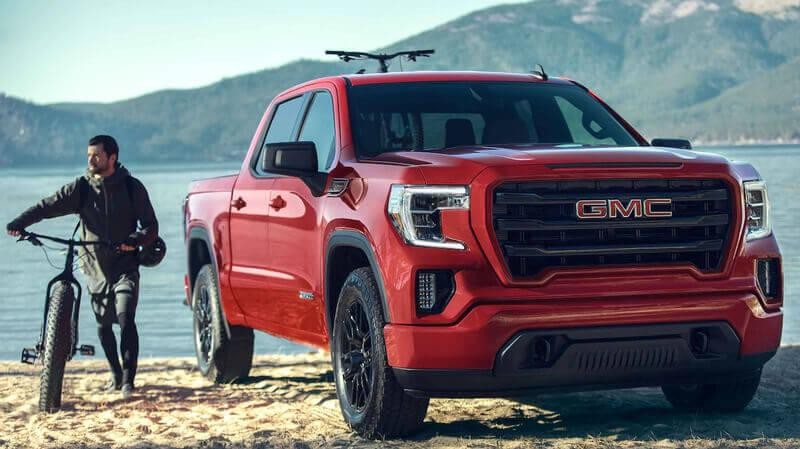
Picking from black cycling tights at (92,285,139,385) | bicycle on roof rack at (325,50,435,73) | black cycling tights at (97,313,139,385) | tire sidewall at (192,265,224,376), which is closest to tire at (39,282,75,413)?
black cycling tights at (92,285,139,385)

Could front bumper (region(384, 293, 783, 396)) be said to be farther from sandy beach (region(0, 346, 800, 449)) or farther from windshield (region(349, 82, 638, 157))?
windshield (region(349, 82, 638, 157))

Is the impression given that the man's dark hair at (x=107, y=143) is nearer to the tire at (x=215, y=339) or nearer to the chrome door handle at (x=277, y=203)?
the tire at (x=215, y=339)

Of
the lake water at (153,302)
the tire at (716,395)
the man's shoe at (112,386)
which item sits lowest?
the lake water at (153,302)

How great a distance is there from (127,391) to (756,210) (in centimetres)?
454

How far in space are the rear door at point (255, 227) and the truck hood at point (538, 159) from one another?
5.09 ft

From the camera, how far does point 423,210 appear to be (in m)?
5.56

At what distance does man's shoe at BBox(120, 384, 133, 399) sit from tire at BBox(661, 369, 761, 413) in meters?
3.59

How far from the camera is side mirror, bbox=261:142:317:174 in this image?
20.6 ft

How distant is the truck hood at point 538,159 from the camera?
5.54m

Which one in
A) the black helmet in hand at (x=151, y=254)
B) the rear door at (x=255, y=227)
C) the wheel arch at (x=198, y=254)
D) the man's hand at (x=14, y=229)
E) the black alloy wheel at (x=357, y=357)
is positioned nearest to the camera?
the black alloy wheel at (x=357, y=357)

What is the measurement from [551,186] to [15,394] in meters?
5.12

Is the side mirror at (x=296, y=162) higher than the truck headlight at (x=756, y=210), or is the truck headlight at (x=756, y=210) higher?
the side mirror at (x=296, y=162)

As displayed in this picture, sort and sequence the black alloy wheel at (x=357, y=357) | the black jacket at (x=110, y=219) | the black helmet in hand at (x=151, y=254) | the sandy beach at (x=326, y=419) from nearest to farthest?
the black alloy wheel at (x=357, y=357) < the sandy beach at (x=326, y=419) < the black jacket at (x=110, y=219) < the black helmet in hand at (x=151, y=254)

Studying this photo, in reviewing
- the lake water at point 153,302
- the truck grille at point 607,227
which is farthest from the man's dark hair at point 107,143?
the lake water at point 153,302
